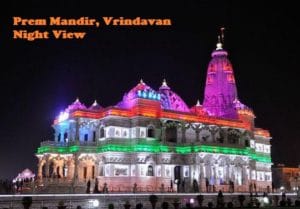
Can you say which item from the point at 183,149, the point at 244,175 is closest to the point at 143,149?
the point at 183,149

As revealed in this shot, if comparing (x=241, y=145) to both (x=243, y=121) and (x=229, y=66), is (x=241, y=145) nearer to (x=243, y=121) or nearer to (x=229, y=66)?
(x=243, y=121)

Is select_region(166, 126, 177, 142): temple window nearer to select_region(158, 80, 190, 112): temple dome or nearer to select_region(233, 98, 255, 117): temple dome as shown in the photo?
select_region(158, 80, 190, 112): temple dome

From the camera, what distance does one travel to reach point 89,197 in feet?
130

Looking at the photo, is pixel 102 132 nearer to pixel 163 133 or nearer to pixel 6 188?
pixel 163 133

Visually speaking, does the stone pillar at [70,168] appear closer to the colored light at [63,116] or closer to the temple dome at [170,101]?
the colored light at [63,116]

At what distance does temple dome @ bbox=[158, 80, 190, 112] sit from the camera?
76.1 m

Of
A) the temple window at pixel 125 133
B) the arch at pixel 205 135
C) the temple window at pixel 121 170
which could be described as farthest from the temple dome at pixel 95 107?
the arch at pixel 205 135

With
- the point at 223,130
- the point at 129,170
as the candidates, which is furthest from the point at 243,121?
the point at 129,170

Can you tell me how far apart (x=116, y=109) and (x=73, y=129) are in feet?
25.7

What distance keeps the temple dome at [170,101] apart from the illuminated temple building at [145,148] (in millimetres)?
187

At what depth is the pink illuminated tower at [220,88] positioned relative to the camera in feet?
277

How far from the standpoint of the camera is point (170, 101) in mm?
77312

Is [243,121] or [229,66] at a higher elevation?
[229,66]

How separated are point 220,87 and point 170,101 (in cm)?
1397
